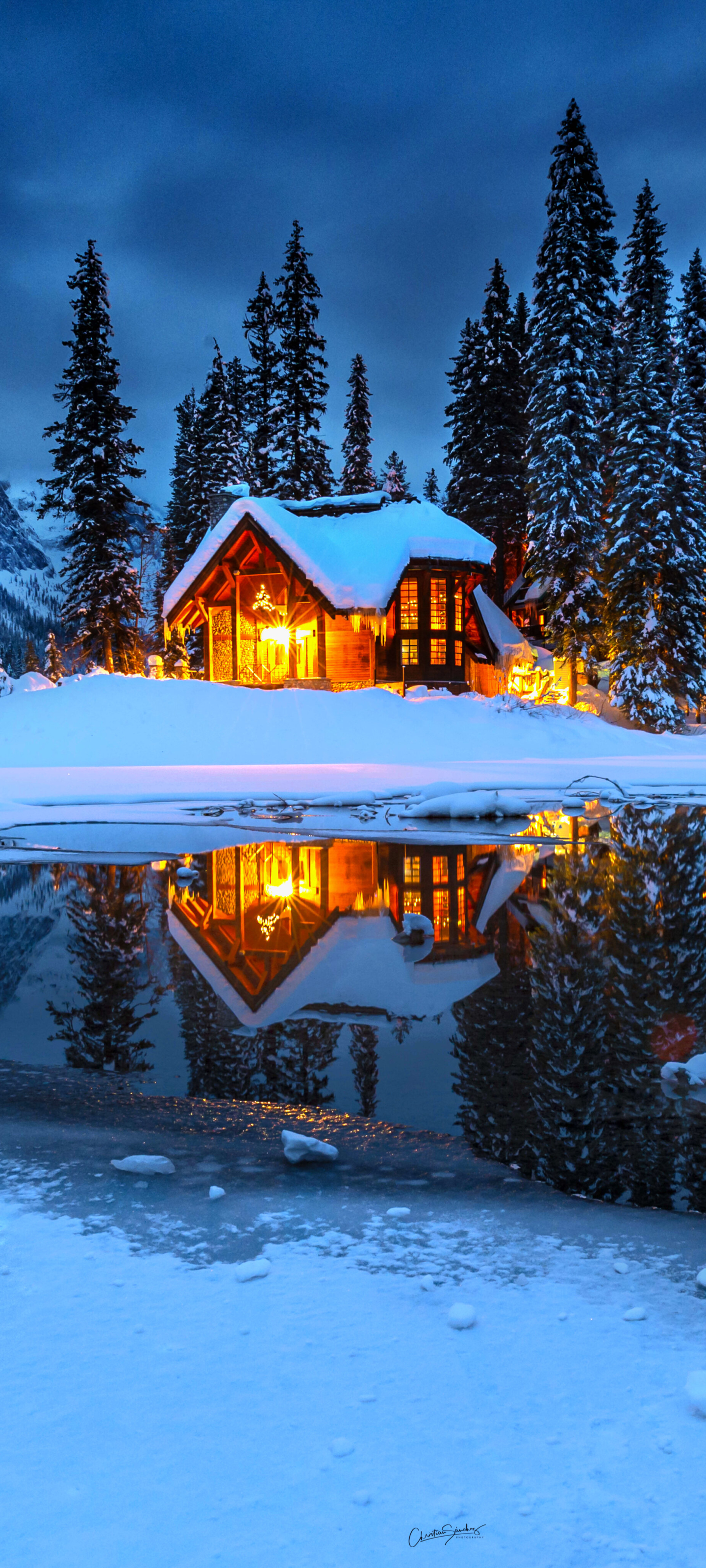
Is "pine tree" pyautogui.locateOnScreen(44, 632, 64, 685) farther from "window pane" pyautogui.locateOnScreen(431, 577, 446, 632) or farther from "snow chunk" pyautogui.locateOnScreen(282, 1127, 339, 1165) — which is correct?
"snow chunk" pyautogui.locateOnScreen(282, 1127, 339, 1165)

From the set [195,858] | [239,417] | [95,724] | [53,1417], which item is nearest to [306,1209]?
[53,1417]

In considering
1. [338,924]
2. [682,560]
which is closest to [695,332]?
[682,560]

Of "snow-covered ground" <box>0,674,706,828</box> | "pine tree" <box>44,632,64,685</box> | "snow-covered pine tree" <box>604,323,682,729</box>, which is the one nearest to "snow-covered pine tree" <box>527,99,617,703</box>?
"snow-covered pine tree" <box>604,323,682,729</box>

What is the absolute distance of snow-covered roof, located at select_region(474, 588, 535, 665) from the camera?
41.7 metres

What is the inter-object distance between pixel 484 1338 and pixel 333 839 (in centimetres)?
937

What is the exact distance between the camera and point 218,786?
57.4ft

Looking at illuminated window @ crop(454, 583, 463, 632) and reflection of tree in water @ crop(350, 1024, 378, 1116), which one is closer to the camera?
reflection of tree in water @ crop(350, 1024, 378, 1116)

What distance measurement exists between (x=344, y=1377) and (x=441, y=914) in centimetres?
533

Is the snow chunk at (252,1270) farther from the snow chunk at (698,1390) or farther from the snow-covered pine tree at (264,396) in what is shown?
the snow-covered pine tree at (264,396)

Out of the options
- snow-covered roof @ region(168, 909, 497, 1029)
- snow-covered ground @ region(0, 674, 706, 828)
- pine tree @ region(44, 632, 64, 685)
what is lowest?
snow-covered roof @ region(168, 909, 497, 1029)

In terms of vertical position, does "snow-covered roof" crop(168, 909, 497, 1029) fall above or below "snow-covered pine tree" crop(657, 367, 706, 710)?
below

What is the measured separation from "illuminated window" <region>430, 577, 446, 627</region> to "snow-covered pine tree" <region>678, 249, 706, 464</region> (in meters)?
14.0

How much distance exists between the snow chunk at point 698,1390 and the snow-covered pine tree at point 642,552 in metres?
33.7

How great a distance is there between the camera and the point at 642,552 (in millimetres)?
33625
